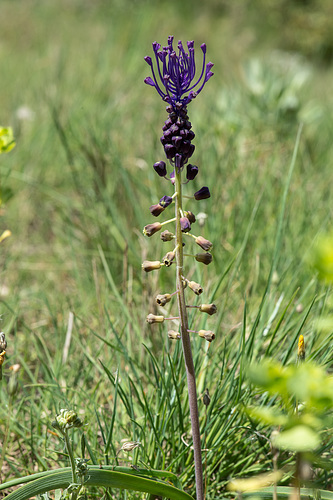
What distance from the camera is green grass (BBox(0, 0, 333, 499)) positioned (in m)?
1.60

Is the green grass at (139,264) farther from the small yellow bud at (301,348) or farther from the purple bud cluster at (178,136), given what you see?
the purple bud cluster at (178,136)

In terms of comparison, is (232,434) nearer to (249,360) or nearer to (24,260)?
(249,360)

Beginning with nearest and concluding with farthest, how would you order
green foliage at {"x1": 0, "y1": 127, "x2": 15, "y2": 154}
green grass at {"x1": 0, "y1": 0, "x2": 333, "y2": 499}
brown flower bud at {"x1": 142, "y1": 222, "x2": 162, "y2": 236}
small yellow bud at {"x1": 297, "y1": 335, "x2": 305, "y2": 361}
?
small yellow bud at {"x1": 297, "y1": 335, "x2": 305, "y2": 361} → brown flower bud at {"x1": 142, "y1": 222, "x2": 162, "y2": 236} → green grass at {"x1": 0, "y1": 0, "x2": 333, "y2": 499} → green foliage at {"x1": 0, "y1": 127, "x2": 15, "y2": 154}

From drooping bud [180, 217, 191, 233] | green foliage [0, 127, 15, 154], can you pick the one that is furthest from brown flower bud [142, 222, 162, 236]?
green foliage [0, 127, 15, 154]

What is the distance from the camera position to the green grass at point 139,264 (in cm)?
160

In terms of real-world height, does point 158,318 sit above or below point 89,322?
below

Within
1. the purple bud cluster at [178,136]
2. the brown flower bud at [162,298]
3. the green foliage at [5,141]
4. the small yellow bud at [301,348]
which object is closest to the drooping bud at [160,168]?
the purple bud cluster at [178,136]

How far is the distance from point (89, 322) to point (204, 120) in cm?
236

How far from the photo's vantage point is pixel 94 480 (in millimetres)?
1217

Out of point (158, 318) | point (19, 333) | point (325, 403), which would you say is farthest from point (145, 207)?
point (325, 403)

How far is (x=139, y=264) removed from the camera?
2.65 meters

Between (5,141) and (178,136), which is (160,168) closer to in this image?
(178,136)

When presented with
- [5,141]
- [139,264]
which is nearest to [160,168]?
[5,141]

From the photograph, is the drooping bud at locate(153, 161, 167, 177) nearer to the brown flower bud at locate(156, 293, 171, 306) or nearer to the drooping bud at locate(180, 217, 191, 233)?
the drooping bud at locate(180, 217, 191, 233)
